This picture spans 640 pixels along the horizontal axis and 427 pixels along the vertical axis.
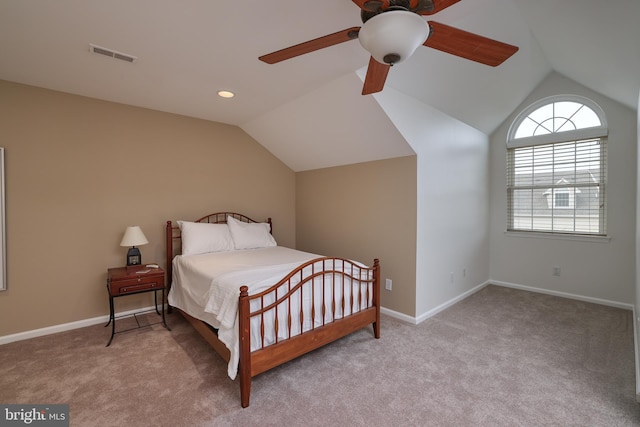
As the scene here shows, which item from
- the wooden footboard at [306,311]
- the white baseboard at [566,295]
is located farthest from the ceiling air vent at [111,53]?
the white baseboard at [566,295]

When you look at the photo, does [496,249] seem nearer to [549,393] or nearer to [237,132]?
[549,393]

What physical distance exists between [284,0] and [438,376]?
2.76 metres

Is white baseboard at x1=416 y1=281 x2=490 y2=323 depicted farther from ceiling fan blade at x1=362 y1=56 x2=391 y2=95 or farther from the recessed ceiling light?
the recessed ceiling light

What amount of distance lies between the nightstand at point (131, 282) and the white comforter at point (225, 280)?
229 mm

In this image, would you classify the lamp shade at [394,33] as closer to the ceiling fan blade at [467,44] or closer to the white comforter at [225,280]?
the ceiling fan blade at [467,44]

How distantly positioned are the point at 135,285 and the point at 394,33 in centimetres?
305

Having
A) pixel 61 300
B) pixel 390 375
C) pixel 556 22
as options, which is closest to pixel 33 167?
pixel 61 300

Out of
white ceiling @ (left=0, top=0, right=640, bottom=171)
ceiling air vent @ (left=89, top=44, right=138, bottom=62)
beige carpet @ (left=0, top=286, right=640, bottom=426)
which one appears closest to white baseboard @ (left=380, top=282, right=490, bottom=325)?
beige carpet @ (left=0, top=286, right=640, bottom=426)

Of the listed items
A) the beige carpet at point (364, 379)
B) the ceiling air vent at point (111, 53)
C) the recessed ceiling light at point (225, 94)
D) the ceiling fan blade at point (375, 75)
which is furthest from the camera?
the recessed ceiling light at point (225, 94)

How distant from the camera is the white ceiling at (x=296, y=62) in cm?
185

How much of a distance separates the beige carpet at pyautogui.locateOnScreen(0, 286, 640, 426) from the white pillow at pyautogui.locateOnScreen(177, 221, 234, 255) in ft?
2.81

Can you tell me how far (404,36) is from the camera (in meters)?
1.22

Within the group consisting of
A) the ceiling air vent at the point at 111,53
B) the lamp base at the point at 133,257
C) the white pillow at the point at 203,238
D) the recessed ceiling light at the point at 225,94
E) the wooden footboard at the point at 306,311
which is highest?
the recessed ceiling light at the point at 225,94

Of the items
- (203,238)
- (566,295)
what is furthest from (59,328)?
(566,295)
